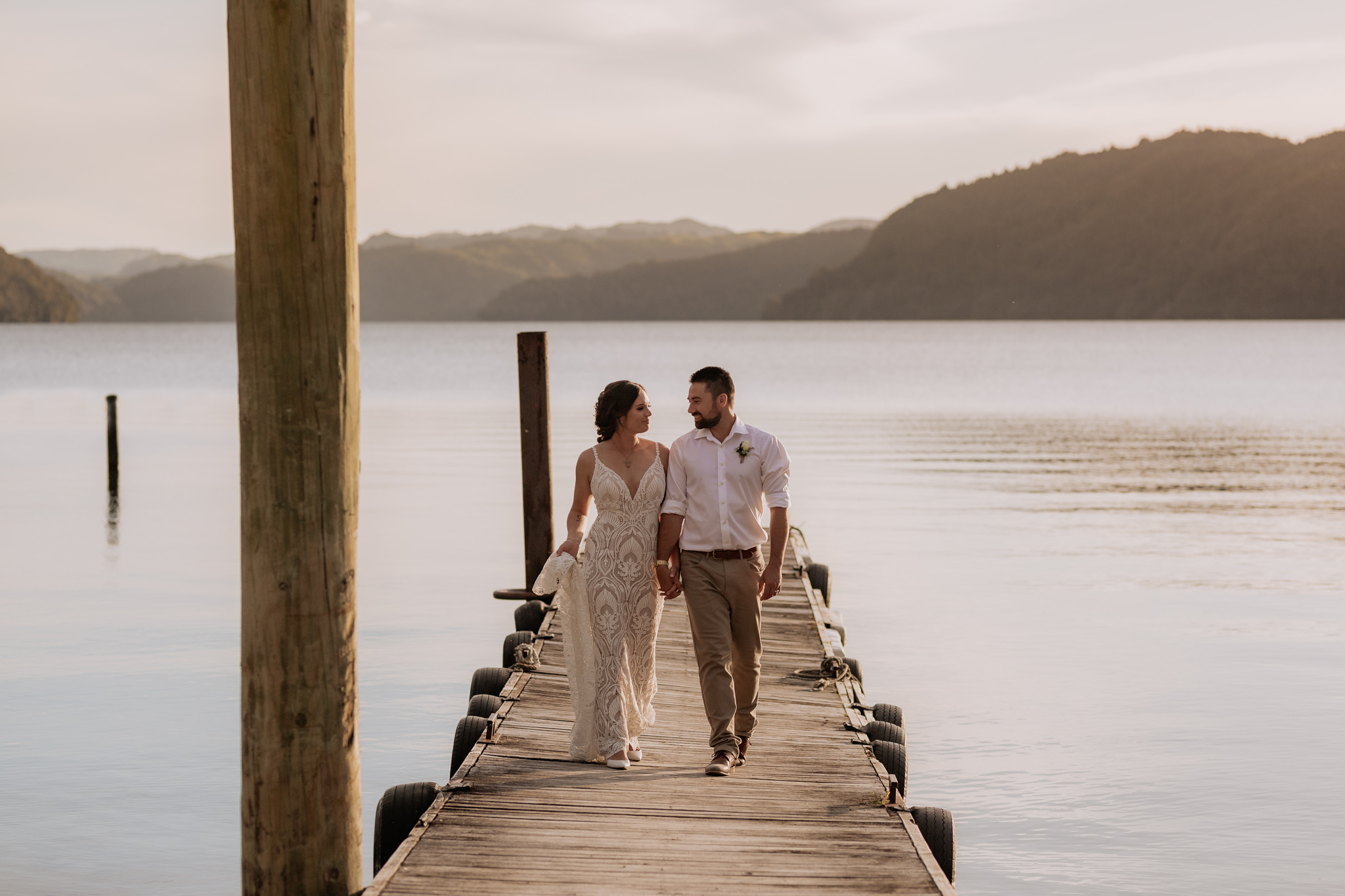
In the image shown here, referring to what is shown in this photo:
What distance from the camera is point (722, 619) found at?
21.7 feet

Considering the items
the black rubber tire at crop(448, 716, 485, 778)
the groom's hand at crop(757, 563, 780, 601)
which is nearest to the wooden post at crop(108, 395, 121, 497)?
the black rubber tire at crop(448, 716, 485, 778)

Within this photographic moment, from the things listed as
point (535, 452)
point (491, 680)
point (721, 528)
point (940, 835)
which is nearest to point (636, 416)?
point (721, 528)

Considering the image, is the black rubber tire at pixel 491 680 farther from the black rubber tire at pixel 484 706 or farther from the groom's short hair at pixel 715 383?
the groom's short hair at pixel 715 383

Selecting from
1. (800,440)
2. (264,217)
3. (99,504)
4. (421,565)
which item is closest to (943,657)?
(421,565)

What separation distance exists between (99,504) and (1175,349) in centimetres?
10550

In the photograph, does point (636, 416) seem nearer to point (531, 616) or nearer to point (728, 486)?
point (728, 486)

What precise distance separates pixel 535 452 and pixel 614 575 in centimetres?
689

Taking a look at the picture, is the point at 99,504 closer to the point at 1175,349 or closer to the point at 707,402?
the point at 707,402

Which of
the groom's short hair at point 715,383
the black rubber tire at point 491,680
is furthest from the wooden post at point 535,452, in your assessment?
the groom's short hair at point 715,383

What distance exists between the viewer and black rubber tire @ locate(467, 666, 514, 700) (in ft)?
30.9

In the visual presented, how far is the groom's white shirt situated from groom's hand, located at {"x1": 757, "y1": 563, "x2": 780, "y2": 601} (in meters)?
0.14

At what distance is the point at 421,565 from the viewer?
20.0m

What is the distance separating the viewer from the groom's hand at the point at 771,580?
21.5 ft

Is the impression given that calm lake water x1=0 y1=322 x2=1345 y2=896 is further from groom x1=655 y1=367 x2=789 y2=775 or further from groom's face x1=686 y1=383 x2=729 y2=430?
groom's face x1=686 y1=383 x2=729 y2=430
